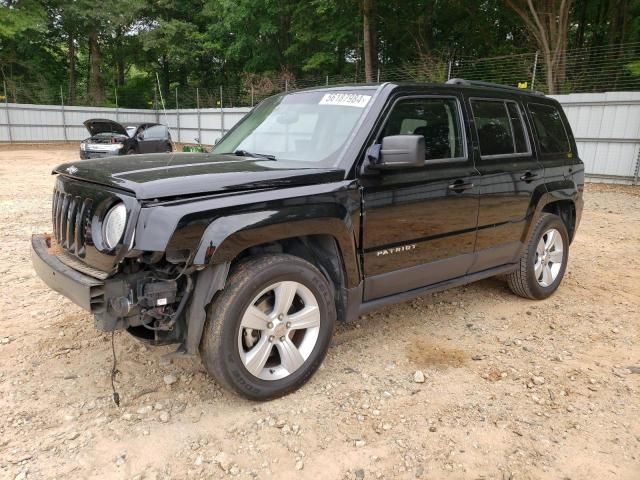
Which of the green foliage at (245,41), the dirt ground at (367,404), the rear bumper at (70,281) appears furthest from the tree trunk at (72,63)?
the rear bumper at (70,281)

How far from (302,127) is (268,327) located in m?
1.57

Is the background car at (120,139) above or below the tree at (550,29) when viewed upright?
below

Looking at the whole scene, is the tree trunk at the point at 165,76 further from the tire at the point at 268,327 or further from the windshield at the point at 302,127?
the tire at the point at 268,327

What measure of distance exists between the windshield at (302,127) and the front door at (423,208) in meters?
0.29

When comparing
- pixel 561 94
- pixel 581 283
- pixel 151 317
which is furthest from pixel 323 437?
pixel 561 94

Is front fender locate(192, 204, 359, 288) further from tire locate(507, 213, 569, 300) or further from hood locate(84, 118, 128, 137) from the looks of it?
hood locate(84, 118, 128, 137)

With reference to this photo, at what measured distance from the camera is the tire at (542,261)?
4.61m

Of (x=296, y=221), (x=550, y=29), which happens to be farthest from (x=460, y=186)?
(x=550, y=29)

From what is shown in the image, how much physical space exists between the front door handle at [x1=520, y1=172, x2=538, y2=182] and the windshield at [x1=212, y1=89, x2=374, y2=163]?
170cm

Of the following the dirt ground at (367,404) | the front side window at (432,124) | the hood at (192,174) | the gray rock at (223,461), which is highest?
the front side window at (432,124)

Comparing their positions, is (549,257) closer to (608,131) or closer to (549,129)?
(549,129)

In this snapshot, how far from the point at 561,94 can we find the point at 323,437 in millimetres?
14683

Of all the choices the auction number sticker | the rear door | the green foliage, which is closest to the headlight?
the auction number sticker

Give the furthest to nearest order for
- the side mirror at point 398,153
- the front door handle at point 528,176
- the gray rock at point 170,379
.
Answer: the front door handle at point 528,176
the gray rock at point 170,379
the side mirror at point 398,153
